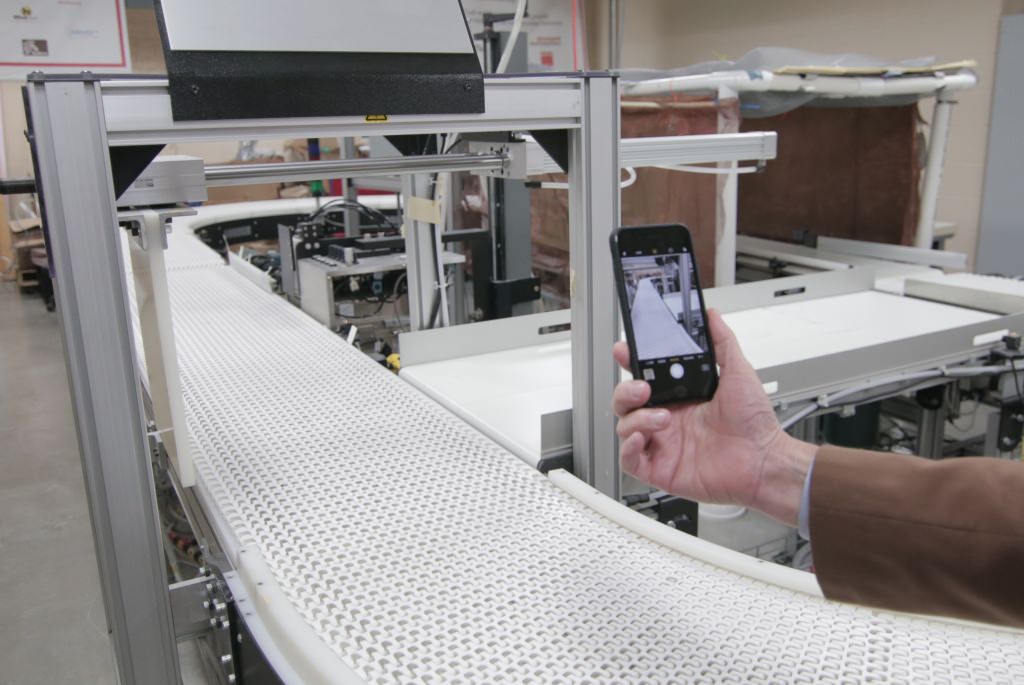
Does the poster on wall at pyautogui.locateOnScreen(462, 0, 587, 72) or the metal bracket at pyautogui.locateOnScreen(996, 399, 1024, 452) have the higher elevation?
the poster on wall at pyautogui.locateOnScreen(462, 0, 587, 72)

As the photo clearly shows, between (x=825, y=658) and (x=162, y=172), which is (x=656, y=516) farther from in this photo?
(x=162, y=172)

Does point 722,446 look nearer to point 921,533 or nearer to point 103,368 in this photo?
point 921,533

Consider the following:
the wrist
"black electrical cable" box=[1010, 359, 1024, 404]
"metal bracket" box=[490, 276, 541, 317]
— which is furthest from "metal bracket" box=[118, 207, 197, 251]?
"black electrical cable" box=[1010, 359, 1024, 404]

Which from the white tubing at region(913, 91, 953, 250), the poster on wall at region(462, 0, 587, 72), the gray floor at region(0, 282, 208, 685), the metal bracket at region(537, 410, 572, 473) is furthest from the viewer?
the poster on wall at region(462, 0, 587, 72)

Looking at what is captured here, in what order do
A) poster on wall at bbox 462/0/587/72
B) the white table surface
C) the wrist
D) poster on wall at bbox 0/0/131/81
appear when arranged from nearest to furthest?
the wrist → the white table surface → poster on wall at bbox 0/0/131/81 → poster on wall at bbox 462/0/587/72

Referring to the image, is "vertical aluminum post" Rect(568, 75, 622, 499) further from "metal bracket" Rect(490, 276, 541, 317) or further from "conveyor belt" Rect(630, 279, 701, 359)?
"metal bracket" Rect(490, 276, 541, 317)

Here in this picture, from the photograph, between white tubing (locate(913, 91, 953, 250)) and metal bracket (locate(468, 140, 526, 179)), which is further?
white tubing (locate(913, 91, 953, 250))

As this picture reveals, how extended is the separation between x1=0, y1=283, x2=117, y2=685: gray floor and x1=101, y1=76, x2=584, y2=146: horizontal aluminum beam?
1.78 metres

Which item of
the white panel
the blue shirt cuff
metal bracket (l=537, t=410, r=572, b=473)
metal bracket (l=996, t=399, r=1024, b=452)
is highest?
the white panel

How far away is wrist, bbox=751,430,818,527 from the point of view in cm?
72

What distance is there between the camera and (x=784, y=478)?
729mm

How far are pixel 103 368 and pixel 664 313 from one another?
59 cm

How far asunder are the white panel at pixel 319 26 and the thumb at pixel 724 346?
0.47 meters

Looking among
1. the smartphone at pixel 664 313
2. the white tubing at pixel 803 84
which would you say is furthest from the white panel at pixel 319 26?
the white tubing at pixel 803 84
